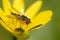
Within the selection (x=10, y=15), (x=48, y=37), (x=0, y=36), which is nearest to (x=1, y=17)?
(x=10, y=15)

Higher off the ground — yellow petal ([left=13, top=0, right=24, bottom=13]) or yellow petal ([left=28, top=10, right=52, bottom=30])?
yellow petal ([left=13, top=0, right=24, bottom=13])

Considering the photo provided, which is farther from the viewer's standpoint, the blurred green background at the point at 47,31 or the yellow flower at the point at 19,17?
the blurred green background at the point at 47,31

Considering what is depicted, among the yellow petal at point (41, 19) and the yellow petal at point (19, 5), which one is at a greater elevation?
the yellow petal at point (19, 5)

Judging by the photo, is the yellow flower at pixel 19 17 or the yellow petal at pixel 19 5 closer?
the yellow flower at pixel 19 17

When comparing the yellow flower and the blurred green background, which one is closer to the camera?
the yellow flower

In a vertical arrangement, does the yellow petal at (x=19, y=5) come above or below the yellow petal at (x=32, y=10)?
above

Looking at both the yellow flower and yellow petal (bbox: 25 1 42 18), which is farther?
yellow petal (bbox: 25 1 42 18)

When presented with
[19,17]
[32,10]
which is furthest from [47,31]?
[19,17]

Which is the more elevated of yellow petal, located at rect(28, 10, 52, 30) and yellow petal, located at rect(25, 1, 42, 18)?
yellow petal, located at rect(25, 1, 42, 18)

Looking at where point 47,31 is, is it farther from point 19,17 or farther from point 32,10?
point 19,17
